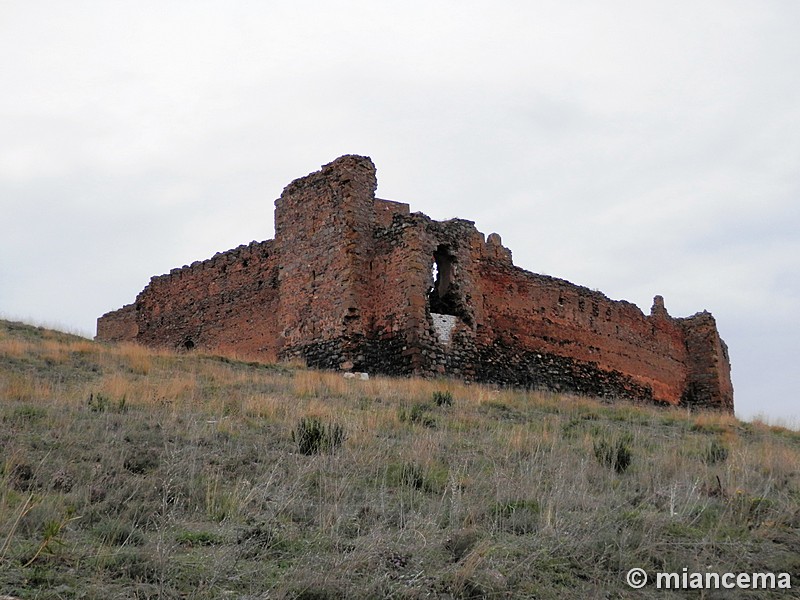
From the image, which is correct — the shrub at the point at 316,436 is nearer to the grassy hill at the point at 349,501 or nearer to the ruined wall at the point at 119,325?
the grassy hill at the point at 349,501

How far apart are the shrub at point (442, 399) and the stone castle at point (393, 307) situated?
10.0ft

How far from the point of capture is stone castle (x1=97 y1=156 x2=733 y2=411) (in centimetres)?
1667

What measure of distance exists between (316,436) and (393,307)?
799 cm

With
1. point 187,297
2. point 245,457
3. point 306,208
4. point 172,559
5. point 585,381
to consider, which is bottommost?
point 172,559

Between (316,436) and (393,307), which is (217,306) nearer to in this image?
(393,307)

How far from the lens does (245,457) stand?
7902 millimetres

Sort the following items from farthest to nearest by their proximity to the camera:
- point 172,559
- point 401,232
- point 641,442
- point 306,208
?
point 306,208 → point 401,232 → point 641,442 → point 172,559

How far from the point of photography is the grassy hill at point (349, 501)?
5.24m

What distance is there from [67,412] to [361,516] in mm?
4247

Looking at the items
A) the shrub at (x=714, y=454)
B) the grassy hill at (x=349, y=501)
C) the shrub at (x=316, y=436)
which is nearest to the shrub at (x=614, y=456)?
the grassy hill at (x=349, y=501)

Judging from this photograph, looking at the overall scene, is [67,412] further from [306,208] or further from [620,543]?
[306,208]

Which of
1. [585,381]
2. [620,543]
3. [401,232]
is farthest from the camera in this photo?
A: [585,381]

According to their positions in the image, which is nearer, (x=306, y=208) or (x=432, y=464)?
(x=432, y=464)

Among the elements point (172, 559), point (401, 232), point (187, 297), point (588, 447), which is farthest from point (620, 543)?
point (187, 297)
